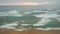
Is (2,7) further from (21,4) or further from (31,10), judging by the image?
(31,10)

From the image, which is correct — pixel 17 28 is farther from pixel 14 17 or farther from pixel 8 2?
pixel 8 2

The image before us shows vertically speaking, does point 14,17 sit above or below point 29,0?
below

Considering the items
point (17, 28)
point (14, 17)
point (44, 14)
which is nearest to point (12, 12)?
point (14, 17)

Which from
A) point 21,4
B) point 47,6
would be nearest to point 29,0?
point 21,4

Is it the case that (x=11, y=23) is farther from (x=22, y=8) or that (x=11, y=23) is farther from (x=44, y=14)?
(x=44, y=14)

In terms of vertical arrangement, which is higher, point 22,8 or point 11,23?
point 22,8

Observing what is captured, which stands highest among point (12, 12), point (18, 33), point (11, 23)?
point (12, 12)
